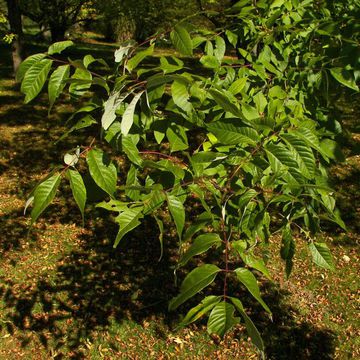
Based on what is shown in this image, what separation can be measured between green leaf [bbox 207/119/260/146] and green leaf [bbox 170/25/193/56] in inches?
13.2

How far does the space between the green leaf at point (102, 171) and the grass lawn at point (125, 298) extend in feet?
9.15

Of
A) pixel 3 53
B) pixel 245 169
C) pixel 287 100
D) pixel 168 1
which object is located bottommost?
pixel 3 53

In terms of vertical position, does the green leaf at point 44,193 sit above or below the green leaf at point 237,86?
below

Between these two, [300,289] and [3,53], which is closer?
[300,289]

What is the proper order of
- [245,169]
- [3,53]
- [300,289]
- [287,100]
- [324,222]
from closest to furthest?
[245,169] → [287,100] → [300,289] → [324,222] → [3,53]

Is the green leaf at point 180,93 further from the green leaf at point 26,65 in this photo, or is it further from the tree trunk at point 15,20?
the tree trunk at point 15,20

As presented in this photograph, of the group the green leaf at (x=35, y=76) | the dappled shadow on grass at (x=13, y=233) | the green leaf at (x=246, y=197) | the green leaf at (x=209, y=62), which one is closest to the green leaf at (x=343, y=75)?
the green leaf at (x=209, y=62)

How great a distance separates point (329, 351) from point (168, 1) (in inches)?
600

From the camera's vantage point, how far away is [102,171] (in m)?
1.88

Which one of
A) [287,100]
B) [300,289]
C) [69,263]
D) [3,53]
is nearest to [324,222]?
[300,289]

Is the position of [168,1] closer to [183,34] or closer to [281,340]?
[281,340]

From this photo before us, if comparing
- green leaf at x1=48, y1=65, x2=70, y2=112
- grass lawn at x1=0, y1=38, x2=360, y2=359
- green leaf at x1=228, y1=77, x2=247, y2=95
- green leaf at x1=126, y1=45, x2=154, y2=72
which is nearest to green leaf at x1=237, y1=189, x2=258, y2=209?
green leaf at x1=228, y1=77, x2=247, y2=95

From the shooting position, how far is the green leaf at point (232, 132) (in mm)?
1824

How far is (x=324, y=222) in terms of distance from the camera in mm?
7617
